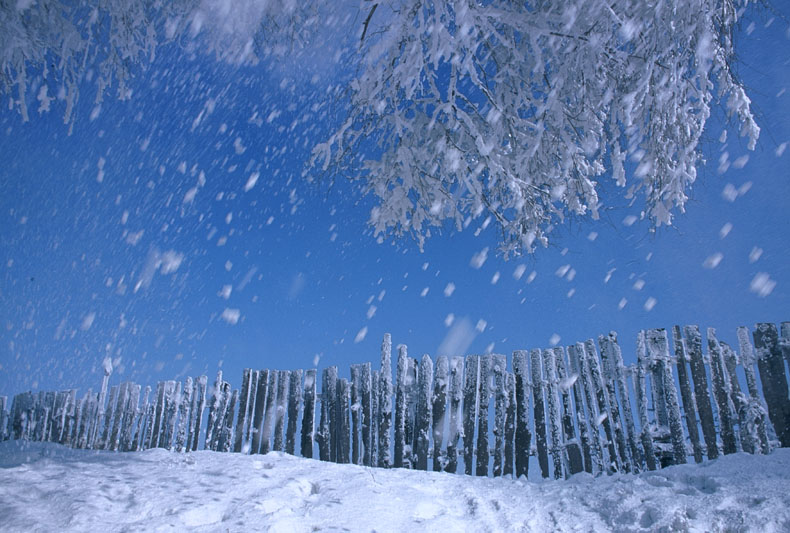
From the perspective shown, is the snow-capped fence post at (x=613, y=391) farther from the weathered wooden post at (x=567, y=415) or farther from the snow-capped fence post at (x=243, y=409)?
the snow-capped fence post at (x=243, y=409)

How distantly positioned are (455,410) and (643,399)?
2.02 meters

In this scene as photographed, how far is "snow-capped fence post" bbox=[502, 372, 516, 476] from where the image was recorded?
5.09 m

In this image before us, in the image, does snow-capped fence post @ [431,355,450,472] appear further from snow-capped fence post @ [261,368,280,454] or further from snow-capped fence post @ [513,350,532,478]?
snow-capped fence post @ [261,368,280,454]

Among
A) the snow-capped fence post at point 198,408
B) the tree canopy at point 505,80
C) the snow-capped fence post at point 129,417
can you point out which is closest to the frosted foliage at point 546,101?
the tree canopy at point 505,80

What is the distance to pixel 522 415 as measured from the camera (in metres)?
5.21

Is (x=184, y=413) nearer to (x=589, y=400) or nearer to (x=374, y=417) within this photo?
(x=374, y=417)

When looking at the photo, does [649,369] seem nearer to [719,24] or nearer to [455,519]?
[455,519]

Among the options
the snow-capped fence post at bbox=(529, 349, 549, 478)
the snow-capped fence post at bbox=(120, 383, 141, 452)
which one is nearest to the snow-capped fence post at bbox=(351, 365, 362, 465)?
the snow-capped fence post at bbox=(529, 349, 549, 478)

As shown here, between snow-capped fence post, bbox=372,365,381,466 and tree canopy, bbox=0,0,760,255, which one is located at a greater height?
tree canopy, bbox=0,0,760,255

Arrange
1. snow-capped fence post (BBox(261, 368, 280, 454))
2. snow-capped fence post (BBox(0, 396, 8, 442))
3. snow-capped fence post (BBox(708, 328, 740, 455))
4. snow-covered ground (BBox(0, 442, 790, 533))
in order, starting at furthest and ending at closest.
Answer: snow-capped fence post (BBox(0, 396, 8, 442))
snow-capped fence post (BBox(261, 368, 280, 454))
snow-capped fence post (BBox(708, 328, 740, 455))
snow-covered ground (BBox(0, 442, 790, 533))

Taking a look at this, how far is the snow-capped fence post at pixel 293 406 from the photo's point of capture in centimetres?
671

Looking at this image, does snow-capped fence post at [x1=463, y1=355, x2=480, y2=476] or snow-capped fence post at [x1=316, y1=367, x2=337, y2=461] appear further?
snow-capped fence post at [x1=316, y1=367, x2=337, y2=461]

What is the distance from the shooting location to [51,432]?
12.0m

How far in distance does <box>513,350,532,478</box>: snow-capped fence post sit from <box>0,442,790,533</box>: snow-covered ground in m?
0.89
